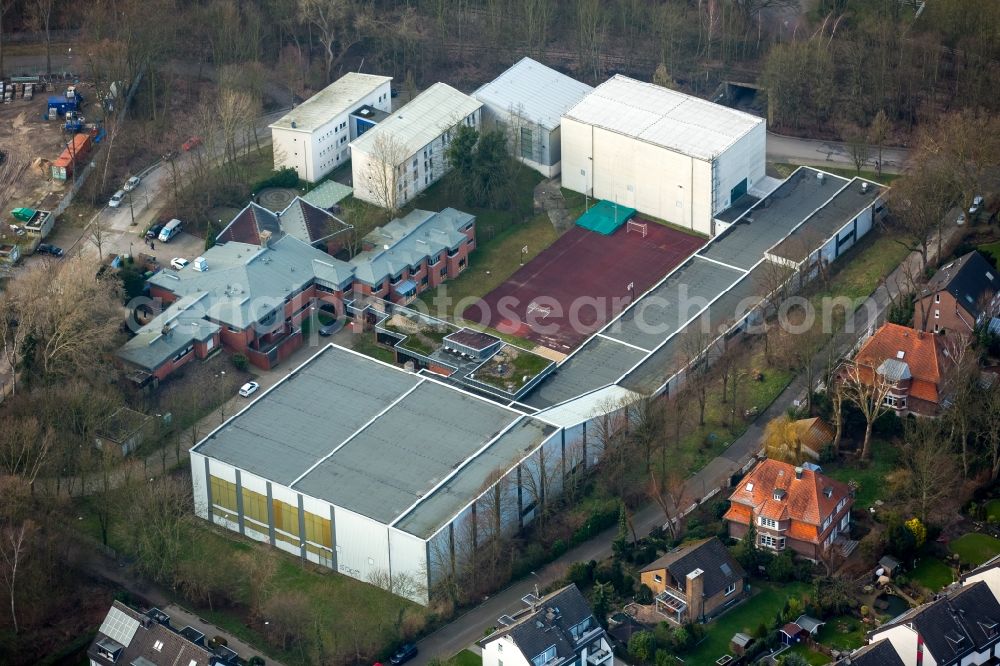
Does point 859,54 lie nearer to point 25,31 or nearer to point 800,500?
point 800,500

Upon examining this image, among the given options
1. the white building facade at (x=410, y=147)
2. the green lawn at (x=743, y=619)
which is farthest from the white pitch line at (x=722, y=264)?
the green lawn at (x=743, y=619)

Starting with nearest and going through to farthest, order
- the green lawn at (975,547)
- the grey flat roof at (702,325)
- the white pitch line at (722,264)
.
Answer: the green lawn at (975,547), the grey flat roof at (702,325), the white pitch line at (722,264)

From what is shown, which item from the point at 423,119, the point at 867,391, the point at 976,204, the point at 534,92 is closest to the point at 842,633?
the point at 867,391

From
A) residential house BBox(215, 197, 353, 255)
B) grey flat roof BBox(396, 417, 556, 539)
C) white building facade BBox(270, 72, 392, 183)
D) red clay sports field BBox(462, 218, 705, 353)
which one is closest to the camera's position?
grey flat roof BBox(396, 417, 556, 539)

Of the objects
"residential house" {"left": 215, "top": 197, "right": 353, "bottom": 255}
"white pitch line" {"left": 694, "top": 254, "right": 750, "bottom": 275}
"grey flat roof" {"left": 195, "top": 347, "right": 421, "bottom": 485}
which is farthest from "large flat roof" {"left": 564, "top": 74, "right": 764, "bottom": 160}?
"grey flat roof" {"left": 195, "top": 347, "right": 421, "bottom": 485}

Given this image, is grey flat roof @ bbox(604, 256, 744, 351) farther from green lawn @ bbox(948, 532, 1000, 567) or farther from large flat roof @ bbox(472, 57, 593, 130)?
green lawn @ bbox(948, 532, 1000, 567)

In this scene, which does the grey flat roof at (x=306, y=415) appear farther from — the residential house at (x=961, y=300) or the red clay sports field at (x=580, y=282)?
the residential house at (x=961, y=300)
